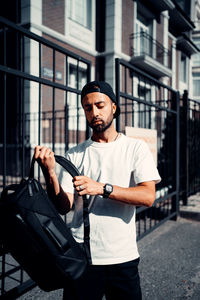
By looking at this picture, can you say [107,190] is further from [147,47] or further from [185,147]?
[147,47]

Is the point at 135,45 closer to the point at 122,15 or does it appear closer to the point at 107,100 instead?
the point at 122,15

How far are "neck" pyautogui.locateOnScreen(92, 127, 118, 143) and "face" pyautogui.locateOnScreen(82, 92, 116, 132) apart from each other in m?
0.04

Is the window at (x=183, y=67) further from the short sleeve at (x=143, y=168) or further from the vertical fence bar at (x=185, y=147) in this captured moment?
the short sleeve at (x=143, y=168)

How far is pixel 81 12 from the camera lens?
38.2ft

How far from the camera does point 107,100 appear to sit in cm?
162

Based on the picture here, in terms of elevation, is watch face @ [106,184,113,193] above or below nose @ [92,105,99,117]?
below

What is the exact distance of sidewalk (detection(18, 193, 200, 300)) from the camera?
2.60 metres

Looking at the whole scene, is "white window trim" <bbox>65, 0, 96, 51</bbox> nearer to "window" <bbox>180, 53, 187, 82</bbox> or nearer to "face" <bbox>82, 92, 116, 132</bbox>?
"face" <bbox>82, 92, 116, 132</bbox>

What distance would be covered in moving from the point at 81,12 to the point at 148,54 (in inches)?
186

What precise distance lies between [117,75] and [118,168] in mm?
1886

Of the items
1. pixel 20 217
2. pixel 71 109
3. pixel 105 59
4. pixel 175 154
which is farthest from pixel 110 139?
pixel 105 59

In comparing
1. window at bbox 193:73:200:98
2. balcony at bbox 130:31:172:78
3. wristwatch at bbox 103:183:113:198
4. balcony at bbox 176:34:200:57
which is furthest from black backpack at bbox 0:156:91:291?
window at bbox 193:73:200:98

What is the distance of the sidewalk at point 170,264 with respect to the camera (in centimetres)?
260

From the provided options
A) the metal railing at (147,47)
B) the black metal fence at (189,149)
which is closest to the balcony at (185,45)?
the metal railing at (147,47)
